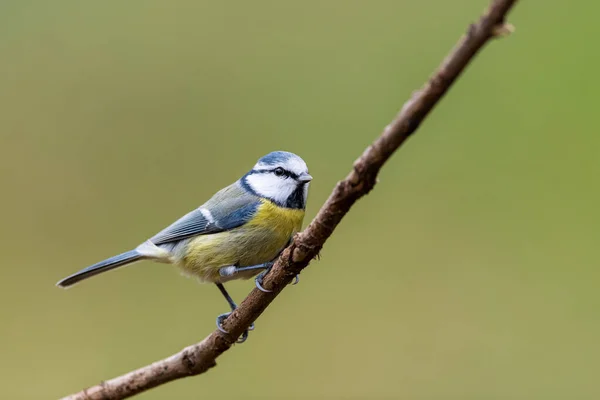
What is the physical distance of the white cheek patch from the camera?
1305 mm

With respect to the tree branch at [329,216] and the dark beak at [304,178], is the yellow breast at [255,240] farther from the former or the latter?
the tree branch at [329,216]

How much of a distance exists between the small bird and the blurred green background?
0.62 meters

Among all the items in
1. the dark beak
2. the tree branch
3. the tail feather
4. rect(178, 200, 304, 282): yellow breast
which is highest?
the tail feather

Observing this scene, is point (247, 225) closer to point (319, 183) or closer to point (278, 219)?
point (278, 219)

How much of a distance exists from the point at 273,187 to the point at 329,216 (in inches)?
23.6

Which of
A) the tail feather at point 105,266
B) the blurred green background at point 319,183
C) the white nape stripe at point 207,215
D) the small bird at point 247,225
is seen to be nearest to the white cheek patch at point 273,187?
the small bird at point 247,225

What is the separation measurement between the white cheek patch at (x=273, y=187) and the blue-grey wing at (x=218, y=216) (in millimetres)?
23

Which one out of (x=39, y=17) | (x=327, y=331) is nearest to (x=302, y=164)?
(x=327, y=331)

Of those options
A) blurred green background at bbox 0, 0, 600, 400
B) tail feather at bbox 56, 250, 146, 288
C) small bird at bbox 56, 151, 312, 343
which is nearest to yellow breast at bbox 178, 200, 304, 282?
small bird at bbox 56, 151, 312, 343

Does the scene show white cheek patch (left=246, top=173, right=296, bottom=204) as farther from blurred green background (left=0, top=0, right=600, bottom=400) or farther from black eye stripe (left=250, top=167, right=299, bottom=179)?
blurred green background (left=0, top=0, right=600, bottom=400)

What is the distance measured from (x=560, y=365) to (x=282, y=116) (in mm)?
1179

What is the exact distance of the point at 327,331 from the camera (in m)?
2.02

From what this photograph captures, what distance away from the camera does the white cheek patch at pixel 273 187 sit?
1.30 m

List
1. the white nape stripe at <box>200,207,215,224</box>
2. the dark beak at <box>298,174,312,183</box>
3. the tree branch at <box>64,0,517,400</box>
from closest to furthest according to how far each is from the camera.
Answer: the tree branch at <box>64,0,517,400</box> → the dark beak at <box>298,174,312,183</box> → the white nape stripe at <box>200,207,215,224</box>
